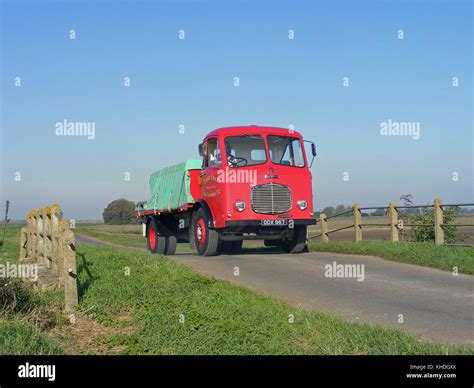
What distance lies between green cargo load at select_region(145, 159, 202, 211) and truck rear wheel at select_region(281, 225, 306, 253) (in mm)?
3046

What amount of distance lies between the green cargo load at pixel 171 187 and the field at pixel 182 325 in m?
6.25

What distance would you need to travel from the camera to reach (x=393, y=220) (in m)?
18.5

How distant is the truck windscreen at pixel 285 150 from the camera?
15953 mm

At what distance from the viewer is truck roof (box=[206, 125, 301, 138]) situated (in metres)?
16.0

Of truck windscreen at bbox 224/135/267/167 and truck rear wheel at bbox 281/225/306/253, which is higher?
truck windscreen at bbox 224/135/267/167

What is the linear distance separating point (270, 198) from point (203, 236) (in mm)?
2289

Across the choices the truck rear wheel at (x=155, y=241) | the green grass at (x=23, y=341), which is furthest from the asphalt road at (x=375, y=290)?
the truck rear wheel at (x=155, y=241)

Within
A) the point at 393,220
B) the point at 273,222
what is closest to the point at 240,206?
the point at 273,222

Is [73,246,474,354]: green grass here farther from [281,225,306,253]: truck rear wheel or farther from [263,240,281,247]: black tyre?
[263,240,281,247]: black tyre

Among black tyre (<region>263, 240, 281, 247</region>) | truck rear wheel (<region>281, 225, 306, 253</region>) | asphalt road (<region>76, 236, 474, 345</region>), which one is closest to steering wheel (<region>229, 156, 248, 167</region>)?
truck rear wheel (<region>281, 225, 306, 253</region>)

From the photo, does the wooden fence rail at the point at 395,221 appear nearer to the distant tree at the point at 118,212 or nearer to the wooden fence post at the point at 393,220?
the wooden fence post at the point at 393,220

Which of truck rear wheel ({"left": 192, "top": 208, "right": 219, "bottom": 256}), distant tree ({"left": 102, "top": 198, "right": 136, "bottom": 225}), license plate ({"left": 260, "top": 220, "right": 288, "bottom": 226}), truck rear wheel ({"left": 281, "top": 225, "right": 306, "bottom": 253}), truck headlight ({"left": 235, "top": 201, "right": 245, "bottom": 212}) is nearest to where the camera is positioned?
truck headlight ({"left": 235, "top": 201, "right": 245, "bottom": 212})

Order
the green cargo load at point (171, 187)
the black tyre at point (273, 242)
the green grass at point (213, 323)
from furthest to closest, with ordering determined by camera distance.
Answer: the black tyre at point (273, 242)
the green cargo load at point (171, 187)
the green grass at point (213, 323)
